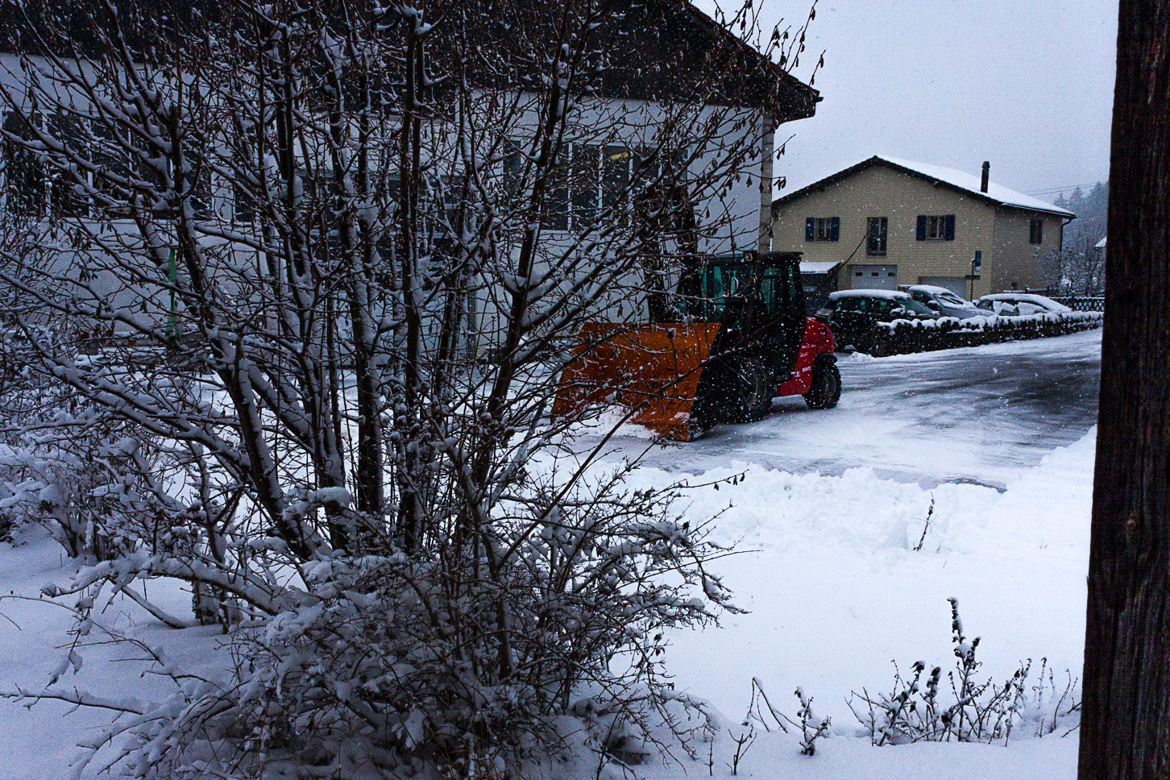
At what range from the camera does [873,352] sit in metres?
23.4

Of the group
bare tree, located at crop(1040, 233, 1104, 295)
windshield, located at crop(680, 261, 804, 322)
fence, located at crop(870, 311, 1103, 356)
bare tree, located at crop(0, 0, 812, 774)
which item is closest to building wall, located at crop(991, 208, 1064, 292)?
bare tree, located at crop(1040, 233, 1104, 295)

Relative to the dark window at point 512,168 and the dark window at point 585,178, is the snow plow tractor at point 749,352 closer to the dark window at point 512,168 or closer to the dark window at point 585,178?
the dark window at point 585,178

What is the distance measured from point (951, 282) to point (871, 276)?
421 centimetres

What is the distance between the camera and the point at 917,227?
45.8m

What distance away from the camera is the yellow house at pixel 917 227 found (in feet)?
147

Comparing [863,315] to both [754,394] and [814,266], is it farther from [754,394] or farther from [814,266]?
[814,266]

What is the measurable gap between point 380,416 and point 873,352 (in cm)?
2177

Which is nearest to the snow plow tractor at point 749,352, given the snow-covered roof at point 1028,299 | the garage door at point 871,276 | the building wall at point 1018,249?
the snow-covered roof at point 1028,299

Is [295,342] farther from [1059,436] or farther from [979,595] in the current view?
[1059,436]

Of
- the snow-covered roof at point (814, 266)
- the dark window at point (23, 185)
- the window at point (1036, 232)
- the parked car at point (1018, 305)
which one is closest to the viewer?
the dark window at point (23, 185)

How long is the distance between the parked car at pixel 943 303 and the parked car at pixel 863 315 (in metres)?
3.29

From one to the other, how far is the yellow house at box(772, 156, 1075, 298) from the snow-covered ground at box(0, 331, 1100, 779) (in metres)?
35.8

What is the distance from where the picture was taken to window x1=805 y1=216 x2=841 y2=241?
155 ft

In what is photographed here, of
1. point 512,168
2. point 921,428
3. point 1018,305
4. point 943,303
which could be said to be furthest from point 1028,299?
point 512,168
